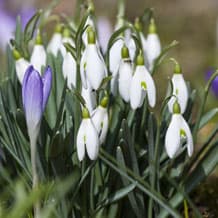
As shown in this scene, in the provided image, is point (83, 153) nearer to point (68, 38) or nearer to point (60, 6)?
point (68, 38)

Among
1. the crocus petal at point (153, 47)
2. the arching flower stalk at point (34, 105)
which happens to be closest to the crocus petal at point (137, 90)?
the arching flower stalk at point (34, 105)

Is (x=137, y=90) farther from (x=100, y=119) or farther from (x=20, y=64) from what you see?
(x=20, y=64)

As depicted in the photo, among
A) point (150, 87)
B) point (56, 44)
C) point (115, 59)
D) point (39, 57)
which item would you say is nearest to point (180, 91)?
point (150, 87)

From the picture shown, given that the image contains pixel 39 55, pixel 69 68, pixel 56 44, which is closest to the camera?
pixel 69 68

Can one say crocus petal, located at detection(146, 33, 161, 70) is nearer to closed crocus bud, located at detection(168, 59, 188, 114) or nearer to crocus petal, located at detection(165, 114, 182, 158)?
closed crocus bud, located at detection(168, 59, 188, 114)

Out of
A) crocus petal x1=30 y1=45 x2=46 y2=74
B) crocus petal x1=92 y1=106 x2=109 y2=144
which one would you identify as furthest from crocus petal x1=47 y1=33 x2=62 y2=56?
crocus petal x1=92 y1=106 x2=109 y2=144

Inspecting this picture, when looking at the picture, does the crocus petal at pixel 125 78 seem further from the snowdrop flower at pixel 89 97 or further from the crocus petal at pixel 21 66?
the crocus petal at pixel 21 66

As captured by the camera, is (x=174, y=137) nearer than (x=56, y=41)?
Yes
